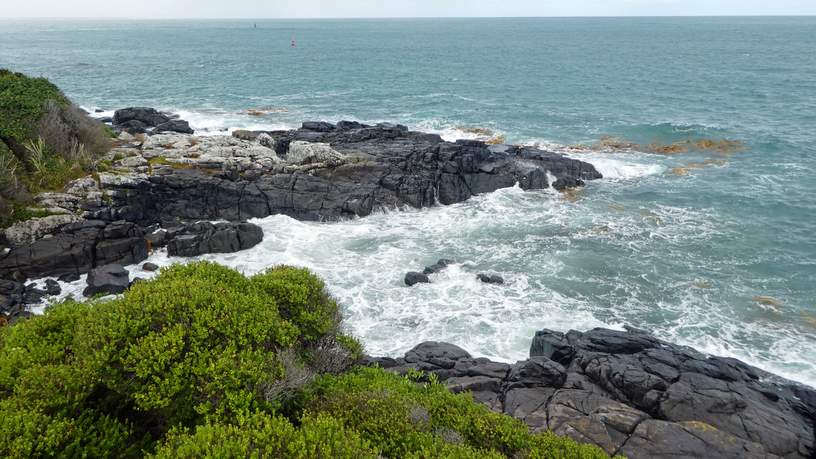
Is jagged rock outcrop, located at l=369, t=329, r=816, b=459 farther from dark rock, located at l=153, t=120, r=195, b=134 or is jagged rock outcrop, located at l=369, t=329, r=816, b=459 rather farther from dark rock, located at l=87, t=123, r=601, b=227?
dark rock, located at l=153, t=120, r=195, b=134

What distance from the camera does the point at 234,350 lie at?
43.5 ft

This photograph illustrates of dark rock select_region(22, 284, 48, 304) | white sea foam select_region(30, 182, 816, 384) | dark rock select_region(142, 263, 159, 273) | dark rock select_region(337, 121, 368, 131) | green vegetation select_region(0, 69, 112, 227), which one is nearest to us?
white sea foam select_region(30, 182, 816, 384)

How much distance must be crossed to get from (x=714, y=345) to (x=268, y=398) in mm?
25221

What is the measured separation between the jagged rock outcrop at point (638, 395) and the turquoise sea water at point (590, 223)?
10.5 ft

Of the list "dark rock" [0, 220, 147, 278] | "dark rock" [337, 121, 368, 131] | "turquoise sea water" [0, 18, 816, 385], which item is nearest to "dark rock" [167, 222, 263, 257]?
"turquoise sea water" [0, 18, 816, 385]

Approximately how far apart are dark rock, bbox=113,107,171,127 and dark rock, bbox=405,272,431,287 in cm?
4635

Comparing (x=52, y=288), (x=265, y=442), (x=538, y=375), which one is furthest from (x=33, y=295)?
(x=538, y=375)

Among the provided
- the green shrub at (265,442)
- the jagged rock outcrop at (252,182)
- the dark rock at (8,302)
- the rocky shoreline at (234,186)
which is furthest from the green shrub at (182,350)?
the jagged rock outcrop at (252,182)

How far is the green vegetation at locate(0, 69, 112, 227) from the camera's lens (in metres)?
33.7

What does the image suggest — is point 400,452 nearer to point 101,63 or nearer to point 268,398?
point 268,398

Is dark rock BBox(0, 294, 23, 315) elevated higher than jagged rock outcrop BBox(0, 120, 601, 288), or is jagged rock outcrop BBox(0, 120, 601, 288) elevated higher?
jagged rock outcrop BBox(0, 120, 601, 288)

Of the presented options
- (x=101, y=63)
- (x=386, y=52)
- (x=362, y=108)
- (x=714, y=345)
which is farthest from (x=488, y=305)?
(x=386, y=52)

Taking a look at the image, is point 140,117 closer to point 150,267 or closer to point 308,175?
point 308,175

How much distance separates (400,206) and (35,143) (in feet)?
99.0
